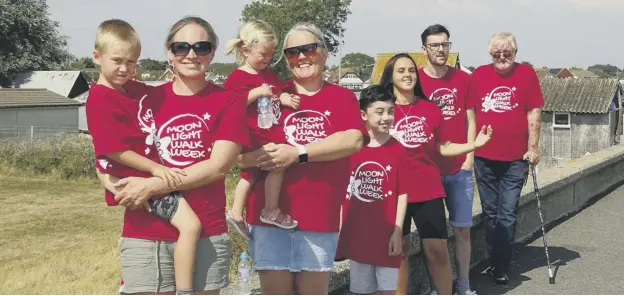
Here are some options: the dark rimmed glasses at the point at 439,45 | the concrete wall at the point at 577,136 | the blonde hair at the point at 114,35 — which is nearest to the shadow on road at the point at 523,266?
the dark rimmed glasses at the point at 439,45

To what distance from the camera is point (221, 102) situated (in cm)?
305

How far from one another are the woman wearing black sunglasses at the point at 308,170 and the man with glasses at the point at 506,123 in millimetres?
2260


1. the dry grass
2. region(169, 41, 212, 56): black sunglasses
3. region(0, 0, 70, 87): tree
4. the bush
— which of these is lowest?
the dry grass

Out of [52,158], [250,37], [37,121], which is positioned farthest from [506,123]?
[37,121]

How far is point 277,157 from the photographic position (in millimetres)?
3359

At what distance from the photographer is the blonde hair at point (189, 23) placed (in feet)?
10.2

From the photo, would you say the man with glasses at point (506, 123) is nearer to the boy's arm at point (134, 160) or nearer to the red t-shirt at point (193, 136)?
the red t-shirt at point (193, 136)

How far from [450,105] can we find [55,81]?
157 ft

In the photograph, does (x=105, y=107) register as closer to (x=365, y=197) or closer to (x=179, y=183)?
(x=179, y=183)

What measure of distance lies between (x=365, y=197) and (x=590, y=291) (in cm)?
253

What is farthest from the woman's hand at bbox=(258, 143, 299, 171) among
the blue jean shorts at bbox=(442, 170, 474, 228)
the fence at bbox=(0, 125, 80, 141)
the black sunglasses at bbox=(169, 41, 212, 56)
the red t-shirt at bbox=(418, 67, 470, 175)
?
the fence at bbox=(0, 125, 80, 141)

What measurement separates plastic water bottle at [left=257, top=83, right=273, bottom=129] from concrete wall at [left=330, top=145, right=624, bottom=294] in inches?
53.9

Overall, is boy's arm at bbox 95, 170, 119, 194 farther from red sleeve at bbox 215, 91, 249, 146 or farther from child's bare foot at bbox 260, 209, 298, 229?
child's bare foot at bbox 260, 209, 298, 229

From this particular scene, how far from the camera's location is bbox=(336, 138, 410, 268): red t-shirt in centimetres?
397
